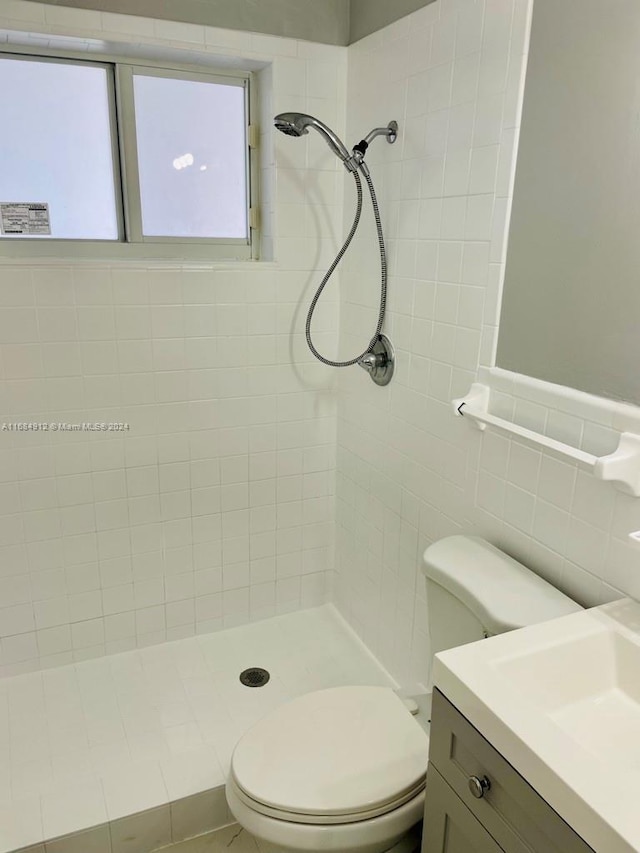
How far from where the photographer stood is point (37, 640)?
2180mm

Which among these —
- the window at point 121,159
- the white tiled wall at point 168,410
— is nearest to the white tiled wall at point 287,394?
the white tiled wall at point 168,410

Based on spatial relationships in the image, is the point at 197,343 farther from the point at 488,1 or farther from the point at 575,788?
the point at 575,788

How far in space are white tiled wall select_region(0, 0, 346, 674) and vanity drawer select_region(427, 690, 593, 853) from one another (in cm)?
137

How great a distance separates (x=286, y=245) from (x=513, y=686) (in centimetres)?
163

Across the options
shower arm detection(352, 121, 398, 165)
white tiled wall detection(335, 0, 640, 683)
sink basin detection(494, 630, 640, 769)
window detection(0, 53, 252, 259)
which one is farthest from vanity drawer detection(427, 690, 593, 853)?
window detection(0, 53, 252, 259)

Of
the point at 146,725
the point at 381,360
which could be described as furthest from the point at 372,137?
the point at 146,725

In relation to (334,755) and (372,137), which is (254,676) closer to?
(334,755)

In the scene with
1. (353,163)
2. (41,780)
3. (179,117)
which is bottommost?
(41,780)

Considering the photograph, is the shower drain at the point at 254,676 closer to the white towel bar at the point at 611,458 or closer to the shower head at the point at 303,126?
the white towel bar at the point at 611,458

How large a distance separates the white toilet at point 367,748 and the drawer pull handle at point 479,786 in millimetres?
326

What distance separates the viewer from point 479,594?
136 cm

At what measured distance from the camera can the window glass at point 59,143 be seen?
192cm

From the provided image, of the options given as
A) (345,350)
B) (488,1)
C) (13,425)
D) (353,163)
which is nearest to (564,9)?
(488,1)

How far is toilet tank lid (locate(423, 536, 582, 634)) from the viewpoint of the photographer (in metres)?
1.29
